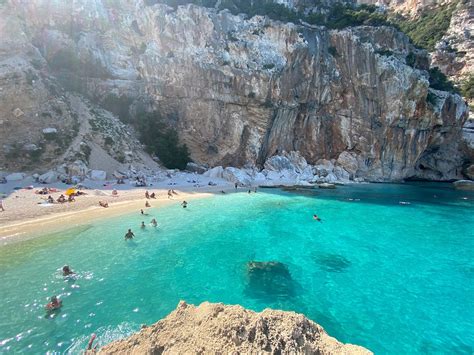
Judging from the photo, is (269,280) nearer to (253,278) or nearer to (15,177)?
(253,278)

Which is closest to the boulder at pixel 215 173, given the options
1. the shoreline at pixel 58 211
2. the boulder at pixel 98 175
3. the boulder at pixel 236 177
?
the boulder at pixel 236 177

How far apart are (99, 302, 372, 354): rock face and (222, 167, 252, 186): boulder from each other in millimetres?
35627

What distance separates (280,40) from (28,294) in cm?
5212

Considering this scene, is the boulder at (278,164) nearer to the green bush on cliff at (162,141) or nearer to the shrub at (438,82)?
the green bush on cliff at (162,141)

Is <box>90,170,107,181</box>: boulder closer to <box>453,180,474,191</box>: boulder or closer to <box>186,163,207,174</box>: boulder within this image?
<box>186,163,207,174</box>: boulder

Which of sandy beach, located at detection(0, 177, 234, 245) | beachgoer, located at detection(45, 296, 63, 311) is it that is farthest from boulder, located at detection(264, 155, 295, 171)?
beachgoer, located at detection(45, 296, 63, 311)

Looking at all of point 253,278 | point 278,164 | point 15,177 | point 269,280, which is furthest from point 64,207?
point 278,164

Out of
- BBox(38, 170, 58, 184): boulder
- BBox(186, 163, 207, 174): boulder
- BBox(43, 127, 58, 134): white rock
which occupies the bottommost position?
BBox(38, 170, 58, 184): boulder

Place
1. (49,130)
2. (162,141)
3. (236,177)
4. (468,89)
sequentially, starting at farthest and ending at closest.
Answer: (468,89)
(162,141)
(236,177)
(49,130)

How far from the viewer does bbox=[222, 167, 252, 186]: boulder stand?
41.0m

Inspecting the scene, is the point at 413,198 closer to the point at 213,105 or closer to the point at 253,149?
the point at 253,149

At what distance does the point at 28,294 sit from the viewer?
10602mm

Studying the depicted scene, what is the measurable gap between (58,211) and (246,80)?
35685mm

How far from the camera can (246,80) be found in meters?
47.0
